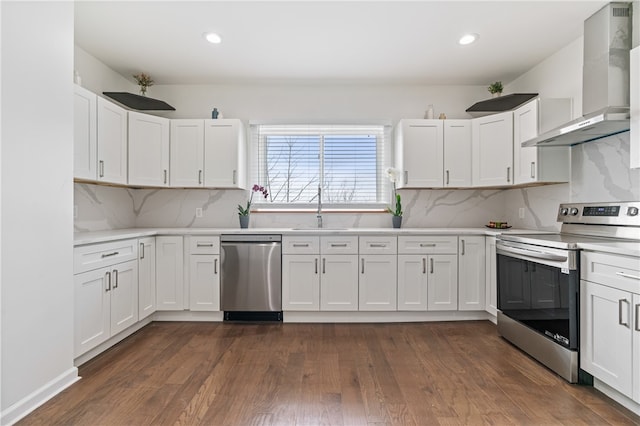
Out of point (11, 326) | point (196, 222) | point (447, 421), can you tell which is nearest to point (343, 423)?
point (447, 421)

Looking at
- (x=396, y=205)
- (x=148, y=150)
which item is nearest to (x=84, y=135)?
(x=148, y=150)

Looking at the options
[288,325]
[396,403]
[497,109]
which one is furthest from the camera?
[497,109]

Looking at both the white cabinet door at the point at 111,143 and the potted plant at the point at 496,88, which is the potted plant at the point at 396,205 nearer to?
the potted plant at the point at 496,88

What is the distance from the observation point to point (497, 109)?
3518 millimetres

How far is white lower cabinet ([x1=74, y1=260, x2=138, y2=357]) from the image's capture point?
219cm

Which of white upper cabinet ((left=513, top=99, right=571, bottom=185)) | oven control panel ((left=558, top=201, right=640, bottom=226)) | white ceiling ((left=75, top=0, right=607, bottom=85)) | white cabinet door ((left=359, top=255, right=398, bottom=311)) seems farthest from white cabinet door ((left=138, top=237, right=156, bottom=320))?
oven control panel ((left=558, top=201, right=640, bottom=226))

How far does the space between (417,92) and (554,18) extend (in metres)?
1.45

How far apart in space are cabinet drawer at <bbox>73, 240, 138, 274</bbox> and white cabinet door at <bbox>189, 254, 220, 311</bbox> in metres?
0.55

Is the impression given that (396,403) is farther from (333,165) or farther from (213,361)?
(333,165)

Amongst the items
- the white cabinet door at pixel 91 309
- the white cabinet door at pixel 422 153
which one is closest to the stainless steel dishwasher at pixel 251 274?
the white cabinet door at pixel 91 309

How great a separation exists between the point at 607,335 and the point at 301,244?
231cm

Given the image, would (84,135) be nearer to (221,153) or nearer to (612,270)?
(221,153)

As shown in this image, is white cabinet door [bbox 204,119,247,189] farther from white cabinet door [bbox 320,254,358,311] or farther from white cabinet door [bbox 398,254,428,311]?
white cabinet door [bbox 398,254,428,311]

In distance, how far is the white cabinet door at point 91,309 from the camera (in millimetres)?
2166
